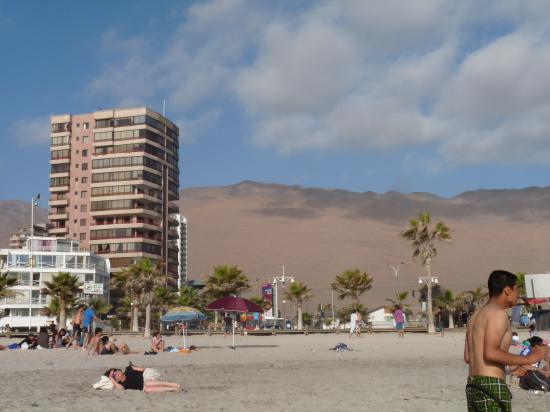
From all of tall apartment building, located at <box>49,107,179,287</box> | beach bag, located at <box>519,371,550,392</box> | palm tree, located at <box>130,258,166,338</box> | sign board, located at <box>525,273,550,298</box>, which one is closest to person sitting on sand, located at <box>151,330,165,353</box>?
beach bag, located at <box>519,371,550,392</box>

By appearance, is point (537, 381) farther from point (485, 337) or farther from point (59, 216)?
point (59, 216)

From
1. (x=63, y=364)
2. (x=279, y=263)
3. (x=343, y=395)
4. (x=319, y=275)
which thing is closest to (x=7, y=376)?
(x=63, y=364)

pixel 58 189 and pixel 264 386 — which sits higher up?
pixel 58 189

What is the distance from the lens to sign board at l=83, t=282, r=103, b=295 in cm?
9081

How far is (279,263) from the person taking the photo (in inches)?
7736

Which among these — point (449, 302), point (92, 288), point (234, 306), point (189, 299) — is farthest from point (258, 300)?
point (234, 306)

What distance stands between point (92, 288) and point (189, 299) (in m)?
17.1

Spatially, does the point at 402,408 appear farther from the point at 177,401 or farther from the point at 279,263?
the point at 279,263

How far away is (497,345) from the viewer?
515 centimetres

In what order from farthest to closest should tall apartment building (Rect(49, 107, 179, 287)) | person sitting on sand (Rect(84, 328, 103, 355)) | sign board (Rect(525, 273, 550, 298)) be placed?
tall apartment building (Rect(49, 107, 179, 287))
sign board (Rect(525, 273, 550, 298))
person sitting on sand (Rect(84, 328, 103, 355))

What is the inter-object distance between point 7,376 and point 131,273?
47.8 meters

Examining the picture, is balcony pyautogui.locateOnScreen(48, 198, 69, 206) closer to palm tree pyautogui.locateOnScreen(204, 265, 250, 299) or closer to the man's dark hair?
palm tree pyautogui.locateOnScreen(204, 265, 250, 299)

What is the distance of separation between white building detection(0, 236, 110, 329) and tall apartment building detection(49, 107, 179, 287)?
19.9 meters

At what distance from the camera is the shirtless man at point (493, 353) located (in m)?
5.14
